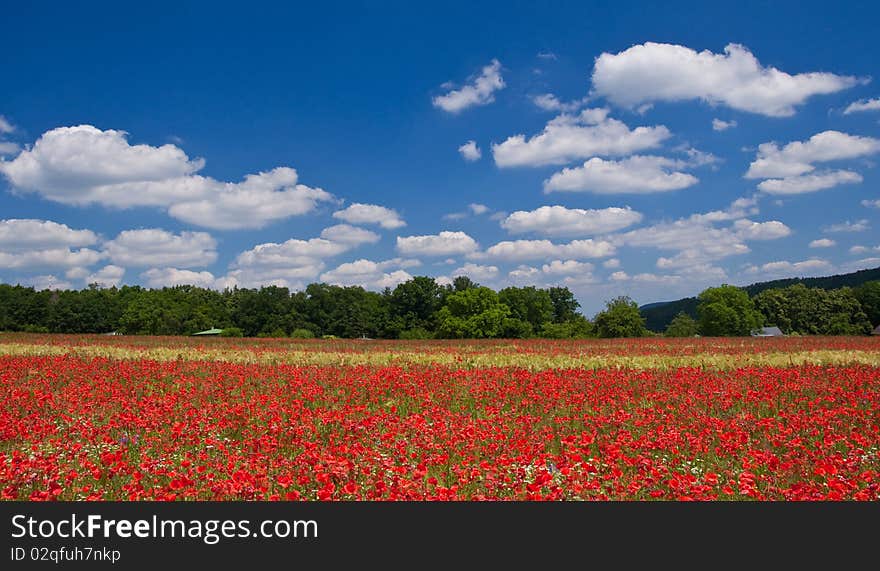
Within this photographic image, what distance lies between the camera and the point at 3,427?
337 inches

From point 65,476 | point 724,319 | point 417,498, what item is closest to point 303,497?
point 417,498

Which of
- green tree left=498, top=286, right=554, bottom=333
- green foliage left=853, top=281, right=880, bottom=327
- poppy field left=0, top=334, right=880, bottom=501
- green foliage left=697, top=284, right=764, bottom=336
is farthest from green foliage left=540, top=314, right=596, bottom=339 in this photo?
poppy field left=0, top=334, right=880, bottom=501

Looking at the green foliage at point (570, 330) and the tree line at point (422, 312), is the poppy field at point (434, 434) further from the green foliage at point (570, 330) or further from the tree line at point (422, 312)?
the green foliage at point (570, 330)

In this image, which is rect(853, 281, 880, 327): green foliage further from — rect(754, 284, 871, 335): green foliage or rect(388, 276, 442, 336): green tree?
rect(388, 276, 442, 336): green tree

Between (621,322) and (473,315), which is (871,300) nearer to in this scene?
(621,322)

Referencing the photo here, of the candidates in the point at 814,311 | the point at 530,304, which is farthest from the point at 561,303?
the point at 814,311

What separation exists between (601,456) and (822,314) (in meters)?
121

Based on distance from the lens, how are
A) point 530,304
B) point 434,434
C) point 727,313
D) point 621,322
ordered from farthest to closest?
point 530,304, point 727,313, point 621,322, point 434,434

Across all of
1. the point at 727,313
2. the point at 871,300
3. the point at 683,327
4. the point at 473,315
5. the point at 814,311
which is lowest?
the point at 683,327

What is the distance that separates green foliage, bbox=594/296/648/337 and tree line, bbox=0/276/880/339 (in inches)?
5.7

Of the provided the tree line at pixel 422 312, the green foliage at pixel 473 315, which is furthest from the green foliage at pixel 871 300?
the green foliage at pixel 473 315

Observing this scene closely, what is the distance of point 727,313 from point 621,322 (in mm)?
32579

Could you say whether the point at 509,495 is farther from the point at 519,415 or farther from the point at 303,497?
the point at 519,415

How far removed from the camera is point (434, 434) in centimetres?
819
